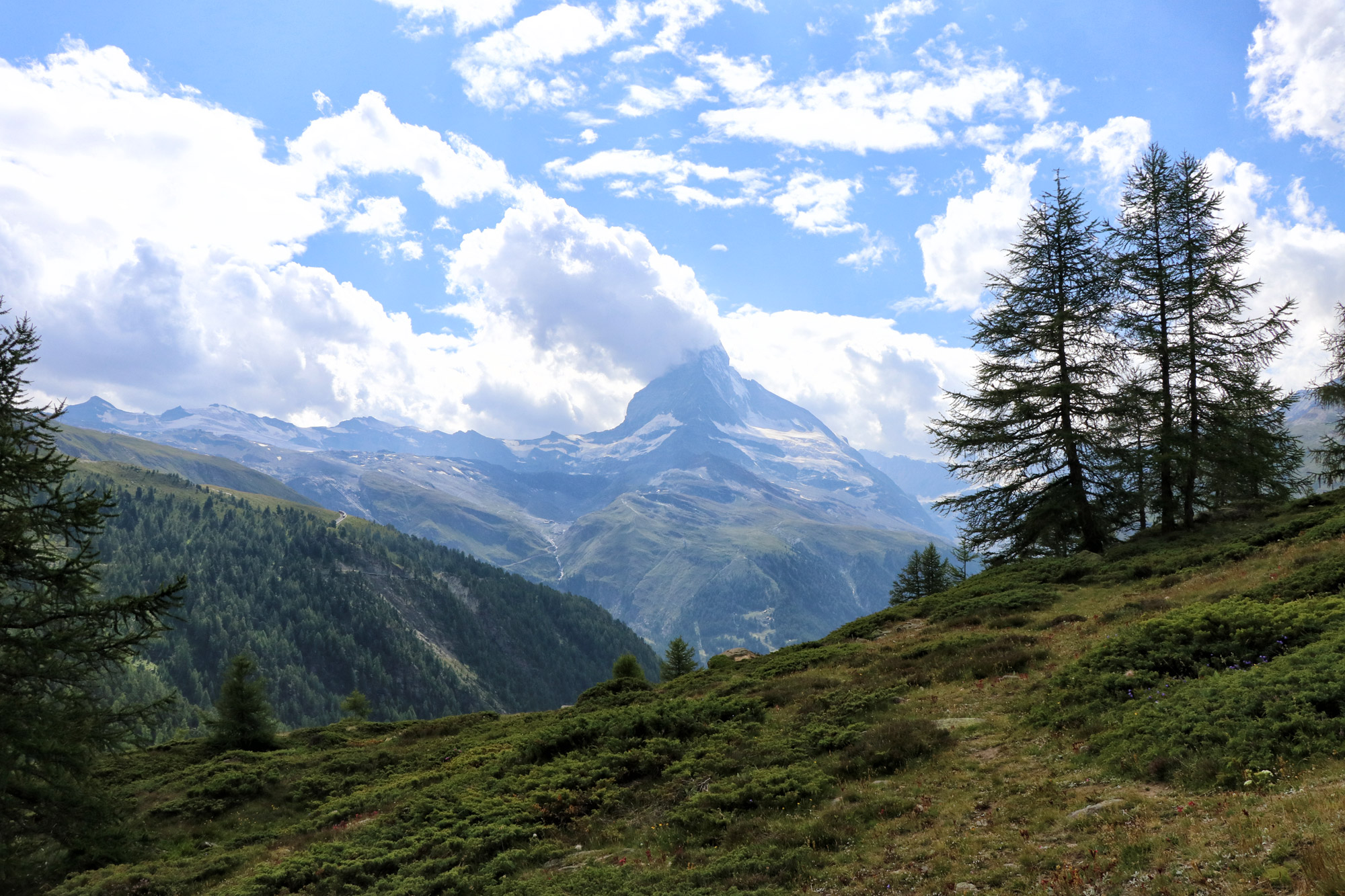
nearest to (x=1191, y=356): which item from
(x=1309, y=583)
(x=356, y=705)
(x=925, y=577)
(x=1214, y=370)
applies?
(x=1214, y=370)

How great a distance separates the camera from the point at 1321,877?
21.2 ft

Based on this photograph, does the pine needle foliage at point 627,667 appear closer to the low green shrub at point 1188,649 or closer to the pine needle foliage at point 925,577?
the low green shrub at point 1188,649

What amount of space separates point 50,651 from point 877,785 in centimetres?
1914

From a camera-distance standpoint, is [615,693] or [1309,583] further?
[615,693]

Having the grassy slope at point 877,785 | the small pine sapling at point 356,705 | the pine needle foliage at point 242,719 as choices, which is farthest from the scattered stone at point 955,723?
the small pine sapling at point 356,705

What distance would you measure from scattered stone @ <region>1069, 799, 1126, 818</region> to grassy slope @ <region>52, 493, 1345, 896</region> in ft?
0.17

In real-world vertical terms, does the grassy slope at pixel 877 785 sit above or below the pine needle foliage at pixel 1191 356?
below

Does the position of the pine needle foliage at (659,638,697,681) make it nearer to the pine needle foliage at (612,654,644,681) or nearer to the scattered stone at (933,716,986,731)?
the pine needle foliage at (612,654,644,681)

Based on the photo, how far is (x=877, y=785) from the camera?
44.7 ft

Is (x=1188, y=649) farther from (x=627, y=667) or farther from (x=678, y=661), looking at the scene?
(x=678, y=661)

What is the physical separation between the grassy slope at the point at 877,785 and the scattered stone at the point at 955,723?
0.20 meters

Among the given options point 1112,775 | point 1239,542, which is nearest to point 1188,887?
point 1112,775

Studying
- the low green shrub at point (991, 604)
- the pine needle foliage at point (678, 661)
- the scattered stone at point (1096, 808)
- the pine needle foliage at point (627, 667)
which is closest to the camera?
the scattered stone at point (1096, 808)

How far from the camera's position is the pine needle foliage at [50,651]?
14.9m
